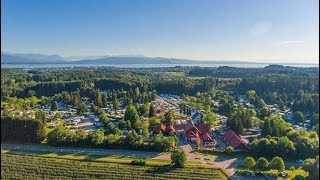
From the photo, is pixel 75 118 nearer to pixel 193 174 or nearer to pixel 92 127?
pixel 92 127

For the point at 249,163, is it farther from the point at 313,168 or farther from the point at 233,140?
the point at 313,168

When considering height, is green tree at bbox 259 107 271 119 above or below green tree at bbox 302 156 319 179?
below

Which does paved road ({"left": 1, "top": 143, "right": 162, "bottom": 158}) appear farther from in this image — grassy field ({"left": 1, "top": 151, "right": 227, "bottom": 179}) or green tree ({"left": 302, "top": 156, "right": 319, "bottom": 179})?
green tree ({"left": 302, "top": 156, "right": 319, "bottom": 179})

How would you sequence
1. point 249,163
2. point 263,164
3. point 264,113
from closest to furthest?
point 263,164 → point 249,163 → point 264,113

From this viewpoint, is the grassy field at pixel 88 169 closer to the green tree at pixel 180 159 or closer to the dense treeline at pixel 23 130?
the green tree at pixel 180 159

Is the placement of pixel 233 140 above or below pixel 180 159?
below

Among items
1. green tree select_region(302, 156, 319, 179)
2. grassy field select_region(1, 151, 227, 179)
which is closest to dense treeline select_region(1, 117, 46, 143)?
grassy field select_region(1, 151, 227, 179)

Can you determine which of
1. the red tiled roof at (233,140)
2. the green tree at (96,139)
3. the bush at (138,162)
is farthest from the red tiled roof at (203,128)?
the bush at (138,162)

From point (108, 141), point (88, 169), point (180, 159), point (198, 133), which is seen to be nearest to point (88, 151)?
point (108, 141)

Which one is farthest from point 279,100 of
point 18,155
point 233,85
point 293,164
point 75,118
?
point 18,155
